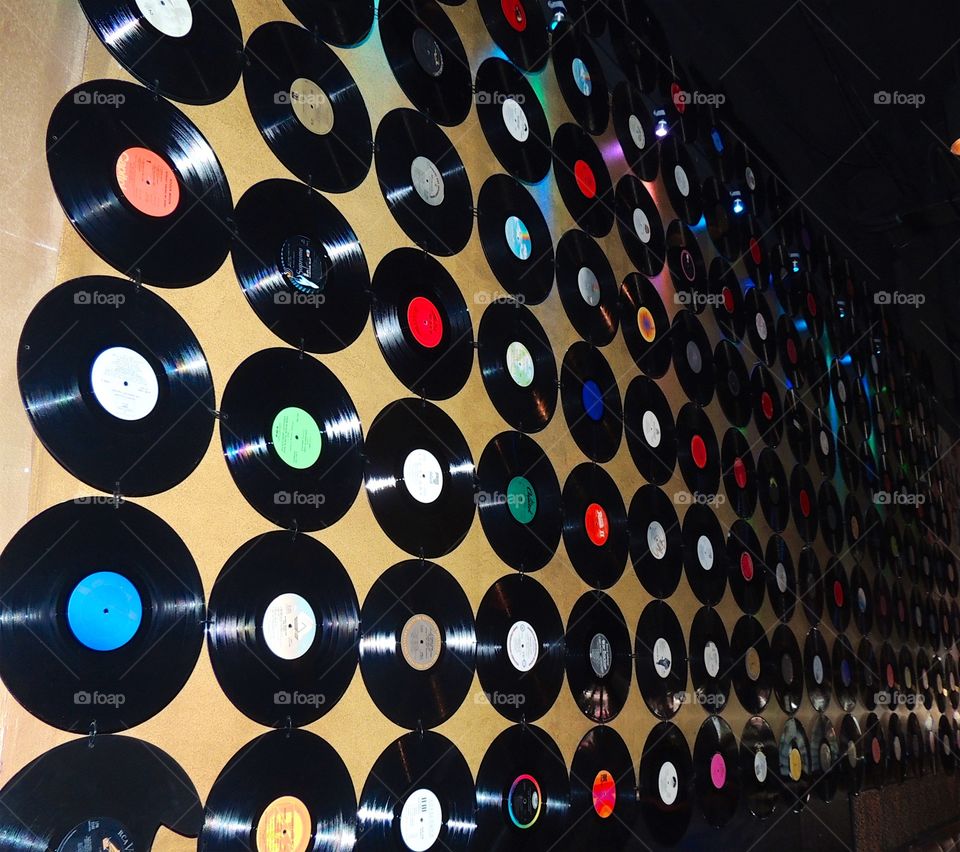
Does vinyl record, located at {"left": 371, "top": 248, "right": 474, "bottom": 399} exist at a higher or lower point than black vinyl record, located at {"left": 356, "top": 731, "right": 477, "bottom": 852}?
higher

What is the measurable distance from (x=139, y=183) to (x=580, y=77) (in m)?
2.83

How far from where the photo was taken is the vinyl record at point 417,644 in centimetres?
247

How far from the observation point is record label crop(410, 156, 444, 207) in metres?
3.02

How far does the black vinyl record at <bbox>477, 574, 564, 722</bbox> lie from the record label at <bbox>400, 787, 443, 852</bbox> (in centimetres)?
42

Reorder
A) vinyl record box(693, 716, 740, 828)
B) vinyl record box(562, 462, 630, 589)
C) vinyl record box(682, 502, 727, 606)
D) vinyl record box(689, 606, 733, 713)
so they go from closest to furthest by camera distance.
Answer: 1. vinyl record box(562, 462, 630, 589)
2. vinyl record box(693, 716, 740, 828)
3. vinyl record box(689, 606, 733, 713)
4. vinyl record box(682, 502, 727, 606)

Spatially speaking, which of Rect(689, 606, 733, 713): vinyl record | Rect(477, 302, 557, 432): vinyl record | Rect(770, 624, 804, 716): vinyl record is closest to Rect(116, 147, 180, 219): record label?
Rect(477, 302, 557, 432): vinyl record

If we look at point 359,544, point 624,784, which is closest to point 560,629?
point 624,784

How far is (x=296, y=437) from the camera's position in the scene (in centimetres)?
232

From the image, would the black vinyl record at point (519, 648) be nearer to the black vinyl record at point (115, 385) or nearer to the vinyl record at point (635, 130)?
the black vinyl record at point (115, 385)

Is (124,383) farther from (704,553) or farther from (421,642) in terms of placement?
(704,553)

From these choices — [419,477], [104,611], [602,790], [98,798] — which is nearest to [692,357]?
[602,790]

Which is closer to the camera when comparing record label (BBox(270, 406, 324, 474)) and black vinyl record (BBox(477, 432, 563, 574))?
record label (BBox(270, 406, 324, 474))

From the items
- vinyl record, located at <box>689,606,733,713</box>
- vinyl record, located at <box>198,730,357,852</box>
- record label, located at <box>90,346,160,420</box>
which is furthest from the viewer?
vinyl record, located at <box>689,606,733,713</box>

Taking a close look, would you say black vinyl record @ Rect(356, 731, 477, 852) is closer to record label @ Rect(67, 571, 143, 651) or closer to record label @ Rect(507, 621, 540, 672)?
record label @ Rect(507, 621, 540, 672)
